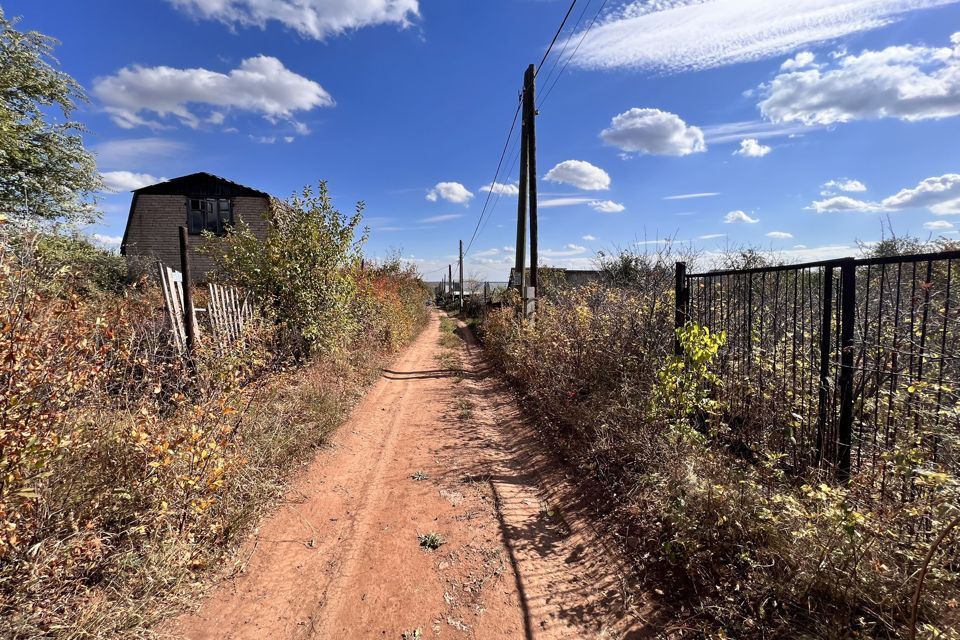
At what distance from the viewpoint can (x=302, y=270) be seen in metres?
7.70

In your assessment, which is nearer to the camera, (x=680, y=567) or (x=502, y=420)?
(x=680, y=567)

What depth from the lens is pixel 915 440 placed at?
221cm

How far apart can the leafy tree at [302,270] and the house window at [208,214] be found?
632 inches

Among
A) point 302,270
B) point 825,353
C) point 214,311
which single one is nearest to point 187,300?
point 214,311

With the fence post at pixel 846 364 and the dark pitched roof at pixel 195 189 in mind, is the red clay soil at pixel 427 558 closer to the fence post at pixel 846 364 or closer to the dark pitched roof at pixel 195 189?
the fence post at pixel 846 364

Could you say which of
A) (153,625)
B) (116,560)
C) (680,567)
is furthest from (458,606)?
(116,560)

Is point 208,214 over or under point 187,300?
over

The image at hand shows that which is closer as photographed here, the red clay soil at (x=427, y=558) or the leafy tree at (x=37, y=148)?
the red clay soil at (x=427, y=558)

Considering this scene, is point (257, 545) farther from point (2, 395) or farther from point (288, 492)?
point (2, 395)

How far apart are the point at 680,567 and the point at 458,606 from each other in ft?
4.83

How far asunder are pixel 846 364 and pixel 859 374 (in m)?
0.34

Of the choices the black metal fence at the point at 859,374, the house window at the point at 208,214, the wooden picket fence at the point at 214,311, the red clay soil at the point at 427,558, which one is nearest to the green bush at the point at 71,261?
the wooden picket fence at the point at 214,311

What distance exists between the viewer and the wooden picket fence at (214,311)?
4.82 meters

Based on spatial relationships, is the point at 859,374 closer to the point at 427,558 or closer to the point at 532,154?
the point at 427,558
